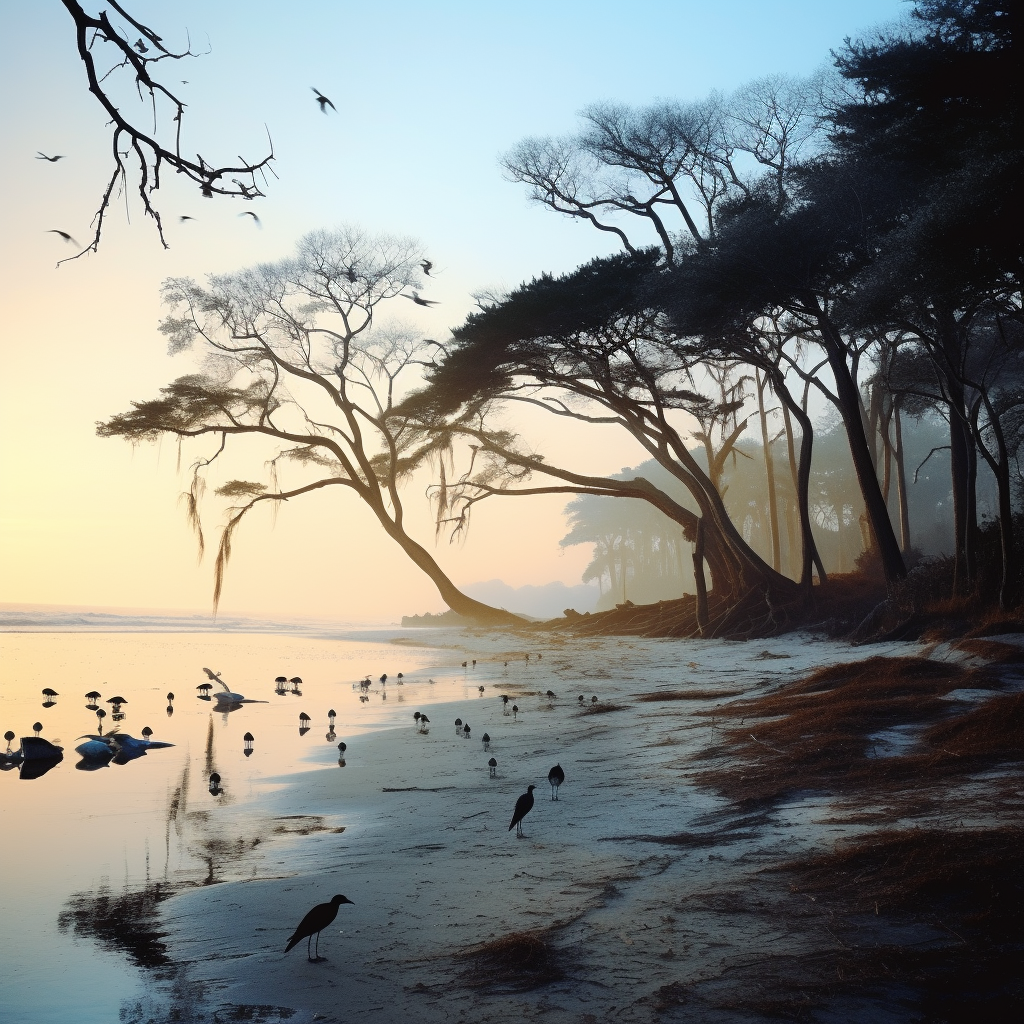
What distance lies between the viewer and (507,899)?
3.56 meters

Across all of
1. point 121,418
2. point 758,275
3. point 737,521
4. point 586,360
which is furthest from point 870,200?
point 737,521

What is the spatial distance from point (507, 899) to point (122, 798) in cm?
356

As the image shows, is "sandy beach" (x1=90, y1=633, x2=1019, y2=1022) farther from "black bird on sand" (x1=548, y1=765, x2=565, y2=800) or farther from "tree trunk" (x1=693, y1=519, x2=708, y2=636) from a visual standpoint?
"tree trunk" (x1=693, y1=519, x2=708, y2=636)

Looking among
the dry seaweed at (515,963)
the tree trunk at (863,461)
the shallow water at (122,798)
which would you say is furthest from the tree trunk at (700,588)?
the dry seaweed at (515,963)

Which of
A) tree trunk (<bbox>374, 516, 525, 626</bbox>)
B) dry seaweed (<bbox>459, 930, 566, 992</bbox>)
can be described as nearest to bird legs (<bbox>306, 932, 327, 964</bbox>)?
dry seaweed (<bbox>459, 930, 566, 992</bbox>)

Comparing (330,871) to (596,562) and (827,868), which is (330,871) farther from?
(596,562)

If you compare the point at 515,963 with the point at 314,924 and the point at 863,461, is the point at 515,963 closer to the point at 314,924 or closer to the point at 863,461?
the point at 314,924

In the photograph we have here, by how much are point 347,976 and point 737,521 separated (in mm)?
55087

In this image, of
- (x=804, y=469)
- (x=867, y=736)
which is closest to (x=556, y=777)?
(x=867, y=736)

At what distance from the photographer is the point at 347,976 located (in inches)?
115

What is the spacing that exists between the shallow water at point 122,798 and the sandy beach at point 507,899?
252mm

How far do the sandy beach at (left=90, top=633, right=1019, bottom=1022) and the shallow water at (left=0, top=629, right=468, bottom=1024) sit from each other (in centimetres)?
25

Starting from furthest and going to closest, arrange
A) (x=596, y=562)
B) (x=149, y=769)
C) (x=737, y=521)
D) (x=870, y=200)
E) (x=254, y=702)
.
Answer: (x=596, y=562) → (x=737, y=521) → (x=870, y=200) → (x=254, y=702) → (x=149, y=769)

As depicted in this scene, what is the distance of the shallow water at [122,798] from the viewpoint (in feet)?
10.1
